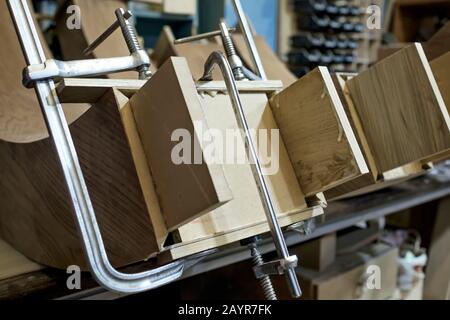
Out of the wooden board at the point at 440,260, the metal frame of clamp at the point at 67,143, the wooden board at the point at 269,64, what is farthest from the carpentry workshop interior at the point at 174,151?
the wooden board at the point at 440,260

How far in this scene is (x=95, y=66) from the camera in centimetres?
53

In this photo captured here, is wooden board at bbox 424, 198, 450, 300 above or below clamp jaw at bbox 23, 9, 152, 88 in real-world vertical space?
below

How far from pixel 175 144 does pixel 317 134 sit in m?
0.24

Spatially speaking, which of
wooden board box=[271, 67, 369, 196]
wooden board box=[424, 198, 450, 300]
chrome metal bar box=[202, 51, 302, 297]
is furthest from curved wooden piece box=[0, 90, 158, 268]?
wooden board box=[424, 198, 450, 300]

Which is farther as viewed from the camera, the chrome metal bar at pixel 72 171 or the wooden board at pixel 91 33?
the wooden board at pixel 91 33

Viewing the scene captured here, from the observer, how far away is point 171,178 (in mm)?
500

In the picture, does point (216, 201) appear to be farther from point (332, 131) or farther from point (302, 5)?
point (302, 5)

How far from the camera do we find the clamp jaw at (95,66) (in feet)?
1.61

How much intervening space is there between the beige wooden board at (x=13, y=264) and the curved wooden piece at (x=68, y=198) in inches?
0.5

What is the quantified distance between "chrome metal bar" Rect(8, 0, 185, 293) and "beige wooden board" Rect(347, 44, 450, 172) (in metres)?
0.51

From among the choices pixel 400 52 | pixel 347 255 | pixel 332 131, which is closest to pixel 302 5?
pixel 347 255

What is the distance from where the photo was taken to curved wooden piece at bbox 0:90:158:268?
1.75ft

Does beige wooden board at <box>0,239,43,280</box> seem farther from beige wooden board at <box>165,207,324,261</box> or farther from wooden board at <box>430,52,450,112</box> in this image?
wooden board at <box>430,52,450,112</box>

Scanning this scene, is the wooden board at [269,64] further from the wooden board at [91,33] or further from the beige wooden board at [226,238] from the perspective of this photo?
the beige wooden board at [226,238]
